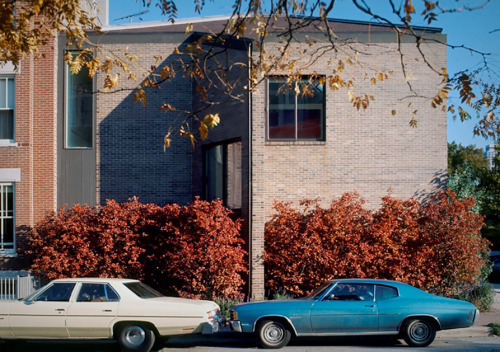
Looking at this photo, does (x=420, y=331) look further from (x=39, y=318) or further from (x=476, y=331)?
(x=39, y=318)

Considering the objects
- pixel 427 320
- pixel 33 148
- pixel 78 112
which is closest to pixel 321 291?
pixel 427 320

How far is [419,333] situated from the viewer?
10.8 m

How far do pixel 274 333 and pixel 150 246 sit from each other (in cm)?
562

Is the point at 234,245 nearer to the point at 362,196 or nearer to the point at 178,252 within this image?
the point at 178,252

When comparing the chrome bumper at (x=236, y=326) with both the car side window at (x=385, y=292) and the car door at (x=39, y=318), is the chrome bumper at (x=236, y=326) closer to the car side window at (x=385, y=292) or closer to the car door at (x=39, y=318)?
the car side window at (x=385, y=292)

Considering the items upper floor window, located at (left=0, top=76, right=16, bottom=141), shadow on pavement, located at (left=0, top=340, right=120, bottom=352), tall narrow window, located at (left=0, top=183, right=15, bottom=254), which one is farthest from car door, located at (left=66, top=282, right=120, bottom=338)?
upper floor window, located at (left=0, top=76, right=16, bottom=141)

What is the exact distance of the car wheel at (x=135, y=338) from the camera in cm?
1023

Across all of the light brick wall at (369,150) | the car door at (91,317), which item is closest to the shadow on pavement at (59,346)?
the car door at (91,317)

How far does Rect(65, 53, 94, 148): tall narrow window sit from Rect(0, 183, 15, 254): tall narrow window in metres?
2.11

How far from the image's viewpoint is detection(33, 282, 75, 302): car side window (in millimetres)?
10422

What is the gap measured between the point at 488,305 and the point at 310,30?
30.2 ft

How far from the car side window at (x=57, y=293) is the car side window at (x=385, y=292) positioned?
567 centimetres

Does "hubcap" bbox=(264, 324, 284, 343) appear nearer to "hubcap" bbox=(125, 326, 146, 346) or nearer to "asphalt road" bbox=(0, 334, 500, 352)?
"asphalt road" bbox=(0, 334, 500, 352)

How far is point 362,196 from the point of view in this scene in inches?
638
